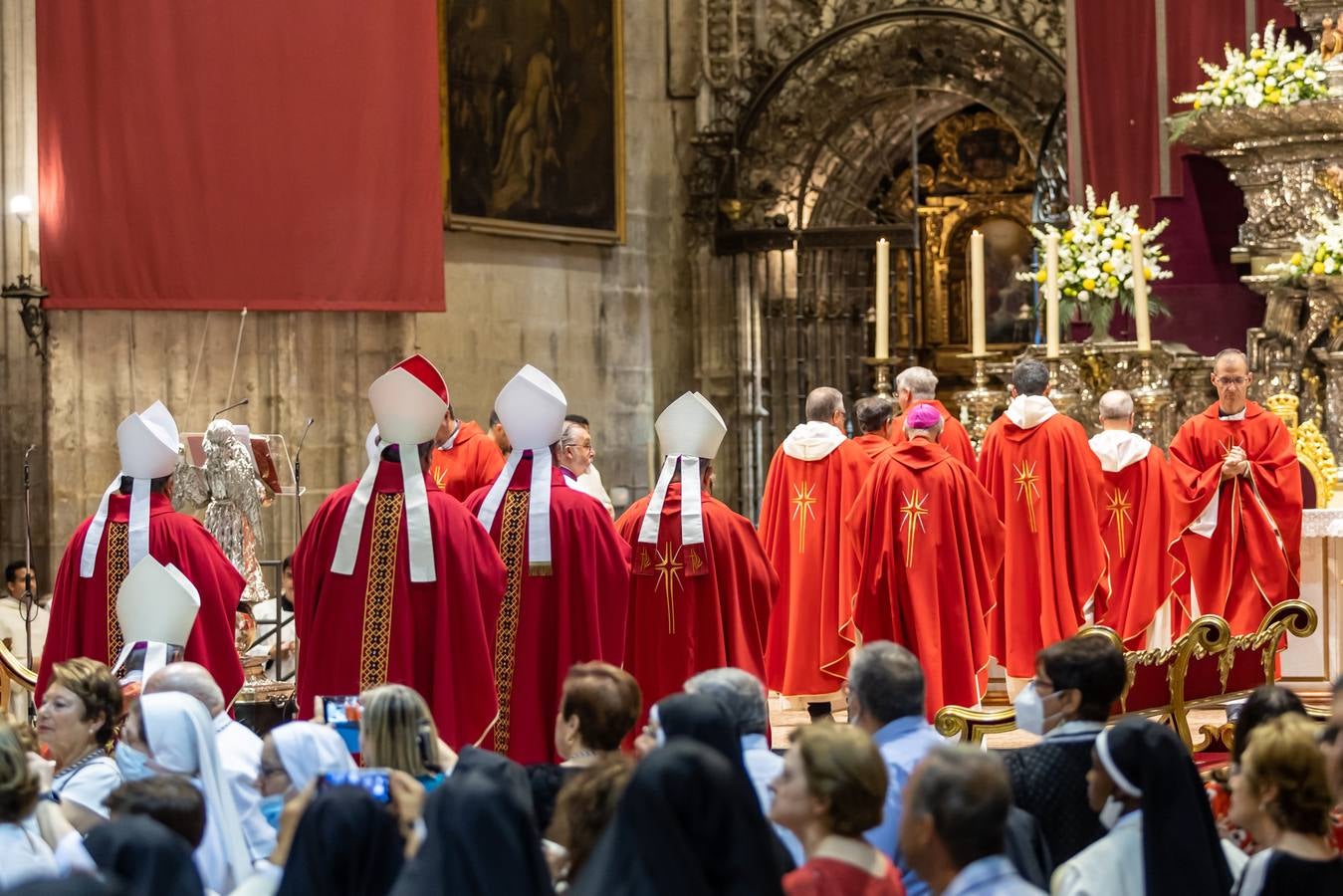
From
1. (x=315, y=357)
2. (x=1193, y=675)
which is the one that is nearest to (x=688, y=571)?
(x=1193, y=675)

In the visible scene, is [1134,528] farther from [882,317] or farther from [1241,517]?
[882,317]

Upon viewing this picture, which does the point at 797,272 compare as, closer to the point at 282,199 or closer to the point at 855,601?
the point at 282,199

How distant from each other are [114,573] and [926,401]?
13.4 feet

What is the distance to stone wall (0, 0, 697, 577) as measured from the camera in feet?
40.3

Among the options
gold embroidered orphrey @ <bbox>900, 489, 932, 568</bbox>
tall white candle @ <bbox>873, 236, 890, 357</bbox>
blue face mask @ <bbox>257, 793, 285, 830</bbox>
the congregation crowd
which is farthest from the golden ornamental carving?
blue face mask @ <bbox>257, 793, 285, 830</bbox>

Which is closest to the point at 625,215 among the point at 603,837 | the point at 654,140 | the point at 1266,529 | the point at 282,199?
the point at 654,140

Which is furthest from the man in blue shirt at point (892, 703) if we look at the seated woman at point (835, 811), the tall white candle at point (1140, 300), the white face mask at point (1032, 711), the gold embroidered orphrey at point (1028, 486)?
Answer: the tall white candle at point (1140, 300)

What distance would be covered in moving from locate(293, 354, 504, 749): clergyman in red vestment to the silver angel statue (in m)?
2.04

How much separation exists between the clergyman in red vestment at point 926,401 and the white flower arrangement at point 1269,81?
249 centimetres

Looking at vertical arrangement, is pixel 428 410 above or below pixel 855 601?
above

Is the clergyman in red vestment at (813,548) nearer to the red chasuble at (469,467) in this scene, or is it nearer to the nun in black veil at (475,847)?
the red chasuble at (469,467)

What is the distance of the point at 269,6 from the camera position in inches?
506

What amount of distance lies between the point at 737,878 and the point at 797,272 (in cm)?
1317

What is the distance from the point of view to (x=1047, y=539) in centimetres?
1030
